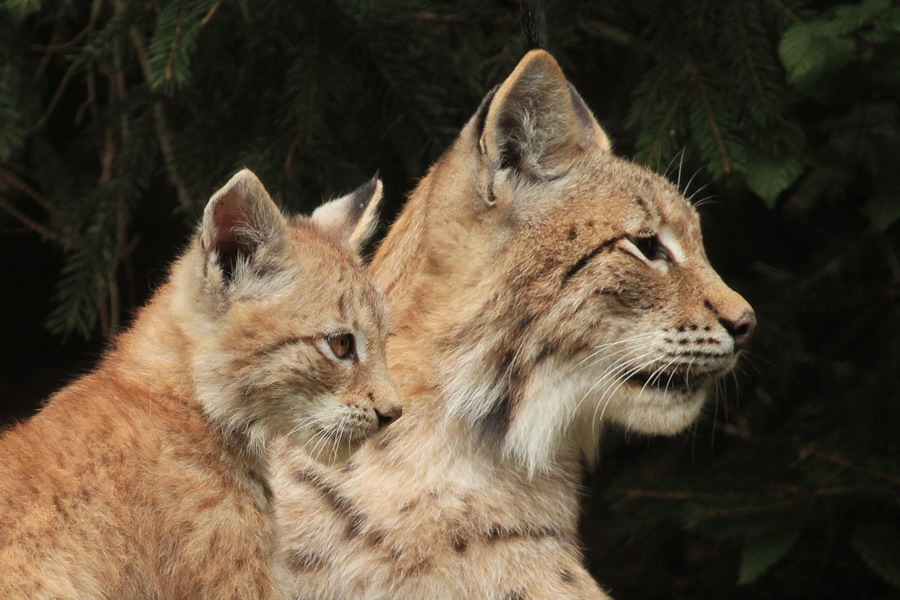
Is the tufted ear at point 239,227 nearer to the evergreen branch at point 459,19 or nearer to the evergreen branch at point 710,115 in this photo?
the evergreen branch at point 459,19

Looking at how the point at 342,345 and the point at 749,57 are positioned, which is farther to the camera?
the point at 749,57

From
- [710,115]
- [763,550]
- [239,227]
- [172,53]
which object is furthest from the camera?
[763,550]

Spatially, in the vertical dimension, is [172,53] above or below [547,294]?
above

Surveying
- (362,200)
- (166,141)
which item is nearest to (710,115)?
(362,200)

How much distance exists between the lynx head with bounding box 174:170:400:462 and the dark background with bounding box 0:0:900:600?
1.00m

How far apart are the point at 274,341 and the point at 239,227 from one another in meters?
0.31

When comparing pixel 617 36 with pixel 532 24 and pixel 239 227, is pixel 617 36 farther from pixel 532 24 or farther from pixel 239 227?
pixel 239 227

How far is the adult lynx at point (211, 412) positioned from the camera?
2969 mm

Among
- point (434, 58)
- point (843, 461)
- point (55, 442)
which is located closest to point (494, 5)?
point (434, 58)

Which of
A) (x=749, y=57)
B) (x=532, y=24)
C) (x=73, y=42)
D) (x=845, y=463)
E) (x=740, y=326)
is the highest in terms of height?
(x=73, y=42)

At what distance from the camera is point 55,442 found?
3.06m

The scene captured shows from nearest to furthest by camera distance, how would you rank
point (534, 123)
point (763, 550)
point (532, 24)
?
point (534, 123), point (532, 24), point (763, 550)

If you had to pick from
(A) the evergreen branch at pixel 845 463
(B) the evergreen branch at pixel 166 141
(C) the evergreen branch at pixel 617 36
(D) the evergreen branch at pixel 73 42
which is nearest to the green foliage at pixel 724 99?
(C) the evergreen branch at pixel 617 36

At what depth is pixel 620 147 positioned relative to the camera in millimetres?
5527
